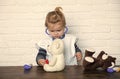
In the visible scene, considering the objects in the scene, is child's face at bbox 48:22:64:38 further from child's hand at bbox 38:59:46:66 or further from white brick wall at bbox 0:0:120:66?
white brick wall at bbox 0:0:120:66

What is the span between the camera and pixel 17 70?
1337mm

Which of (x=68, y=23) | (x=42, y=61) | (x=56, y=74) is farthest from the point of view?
(x=68, y=23)

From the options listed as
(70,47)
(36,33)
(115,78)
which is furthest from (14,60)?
(115,78)

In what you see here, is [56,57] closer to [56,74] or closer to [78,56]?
[56,74]

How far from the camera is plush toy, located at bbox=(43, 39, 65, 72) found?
1.25 metres

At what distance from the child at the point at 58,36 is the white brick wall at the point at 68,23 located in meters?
0.24

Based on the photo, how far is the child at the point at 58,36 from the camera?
1387mm

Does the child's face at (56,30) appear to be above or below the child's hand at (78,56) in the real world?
above

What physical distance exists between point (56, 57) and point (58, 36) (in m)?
0.22

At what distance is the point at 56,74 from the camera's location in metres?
1.23

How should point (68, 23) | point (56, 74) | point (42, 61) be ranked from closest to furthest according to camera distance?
point (56, 74) → point (42, 61) → point (68, 23)

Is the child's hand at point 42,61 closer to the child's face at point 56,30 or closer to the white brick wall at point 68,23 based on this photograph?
the child's face at point 56,30

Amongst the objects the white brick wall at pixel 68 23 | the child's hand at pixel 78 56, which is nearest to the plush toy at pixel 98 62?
the child's hand at pixel 78 56

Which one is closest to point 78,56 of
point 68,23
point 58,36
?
point 58,36
